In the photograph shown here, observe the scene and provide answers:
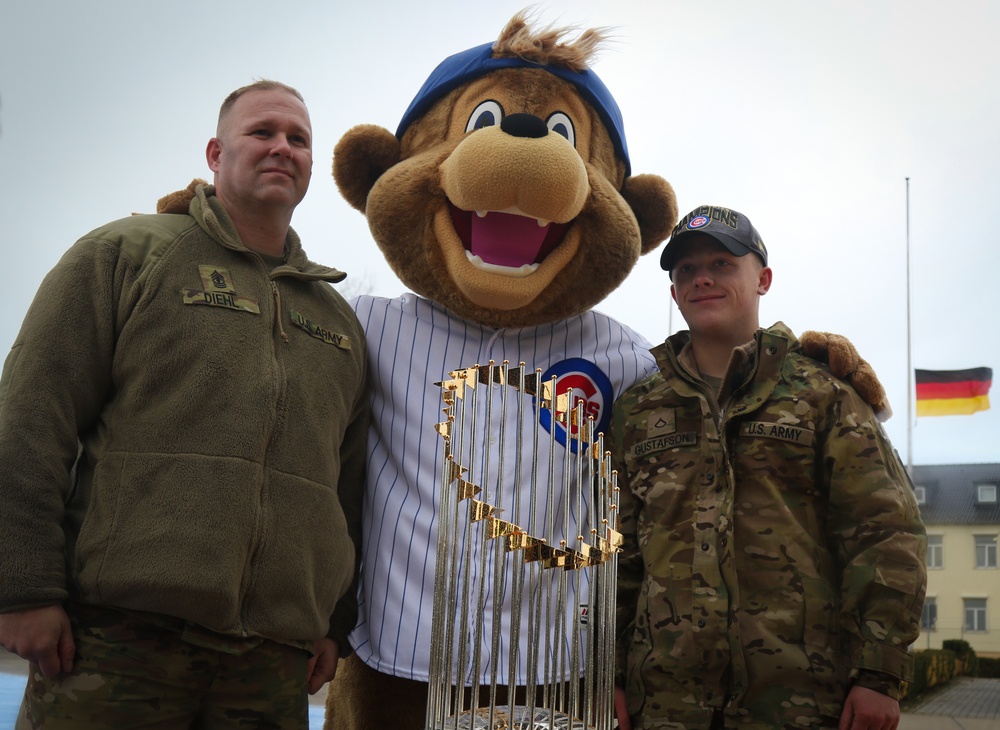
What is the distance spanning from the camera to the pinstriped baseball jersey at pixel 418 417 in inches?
119

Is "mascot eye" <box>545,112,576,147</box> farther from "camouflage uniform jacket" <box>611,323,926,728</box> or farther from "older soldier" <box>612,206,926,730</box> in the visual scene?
"camouflage uniform jacket" <box>611,323,926,728</box>

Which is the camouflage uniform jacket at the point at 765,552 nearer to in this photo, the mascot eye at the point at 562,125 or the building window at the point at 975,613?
the mascot eye at the point at 562,125

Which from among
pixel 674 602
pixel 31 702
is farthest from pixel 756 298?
pixel 31 702

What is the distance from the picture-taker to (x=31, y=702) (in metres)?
2.34

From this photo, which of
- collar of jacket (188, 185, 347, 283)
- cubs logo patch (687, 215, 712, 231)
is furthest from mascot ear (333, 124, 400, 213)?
cubs logo patch (687, 215, 712, 231)

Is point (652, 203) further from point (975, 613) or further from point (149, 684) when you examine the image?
point (975, 613)

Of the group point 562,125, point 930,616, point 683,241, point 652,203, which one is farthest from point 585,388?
point 930,616

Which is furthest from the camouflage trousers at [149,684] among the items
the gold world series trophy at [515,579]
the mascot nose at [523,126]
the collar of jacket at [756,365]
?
the mascot nose at [523,126]

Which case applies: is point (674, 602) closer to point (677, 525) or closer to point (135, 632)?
point (677, 525)

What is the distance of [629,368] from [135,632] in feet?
6.18

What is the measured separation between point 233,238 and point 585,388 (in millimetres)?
1301

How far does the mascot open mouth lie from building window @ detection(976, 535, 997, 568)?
3686cm

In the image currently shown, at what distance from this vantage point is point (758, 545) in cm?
290

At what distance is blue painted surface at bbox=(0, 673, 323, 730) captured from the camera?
5.40 meters
